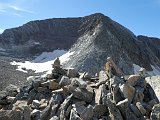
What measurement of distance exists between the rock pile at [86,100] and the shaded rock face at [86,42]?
1657 inches

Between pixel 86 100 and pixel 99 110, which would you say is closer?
pixel 99 110

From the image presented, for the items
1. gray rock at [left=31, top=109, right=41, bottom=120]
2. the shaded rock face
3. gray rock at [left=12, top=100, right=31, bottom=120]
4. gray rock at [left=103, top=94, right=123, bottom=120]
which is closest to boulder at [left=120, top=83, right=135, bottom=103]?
gray rock at [left=103, top=94, right=123, bottom=120]

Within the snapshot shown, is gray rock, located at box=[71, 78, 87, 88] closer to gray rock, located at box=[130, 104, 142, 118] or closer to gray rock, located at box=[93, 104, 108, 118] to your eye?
gray rock, located at box=[93, 104, 108, 118]

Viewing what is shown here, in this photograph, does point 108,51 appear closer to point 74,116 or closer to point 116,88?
point 116,88

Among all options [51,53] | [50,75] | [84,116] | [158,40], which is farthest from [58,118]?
[158,40]

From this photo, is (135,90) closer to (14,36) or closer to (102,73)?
(102,73)

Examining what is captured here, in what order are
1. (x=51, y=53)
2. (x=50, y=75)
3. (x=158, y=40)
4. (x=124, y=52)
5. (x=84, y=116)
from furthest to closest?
(x=158, y=40) → (x=51, y=53) → (x=124, y=52) → (x=50, y=75) → (x=84, y=116)

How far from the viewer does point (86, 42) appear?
9419 cm

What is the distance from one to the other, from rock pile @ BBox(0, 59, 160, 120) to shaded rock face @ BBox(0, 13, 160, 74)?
42.1 m

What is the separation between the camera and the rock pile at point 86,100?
740 inches

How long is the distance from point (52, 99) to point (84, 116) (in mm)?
3232

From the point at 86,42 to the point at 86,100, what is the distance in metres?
74.3

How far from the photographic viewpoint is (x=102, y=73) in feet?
73.9

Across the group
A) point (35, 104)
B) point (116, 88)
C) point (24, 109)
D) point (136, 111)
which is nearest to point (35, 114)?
point (24, 109)
